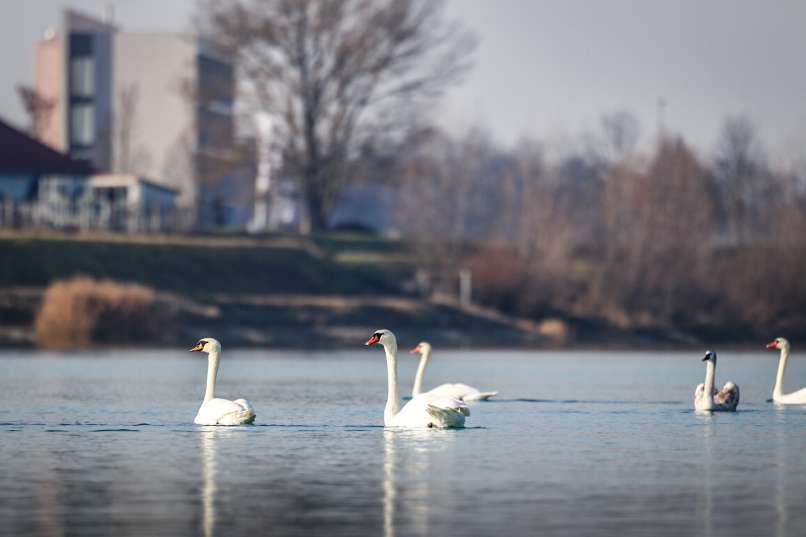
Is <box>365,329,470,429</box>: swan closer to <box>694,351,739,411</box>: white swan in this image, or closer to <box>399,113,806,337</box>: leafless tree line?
<box>694,351,739,411</box>: white swan

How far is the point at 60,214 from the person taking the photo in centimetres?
6719

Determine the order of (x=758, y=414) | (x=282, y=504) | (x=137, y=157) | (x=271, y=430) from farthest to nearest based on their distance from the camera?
(x=137, y=157) → (x=758, y=414) → (x=271, y=430) → (x=282, y=504)

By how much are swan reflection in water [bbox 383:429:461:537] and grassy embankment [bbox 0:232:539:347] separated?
31.5 m

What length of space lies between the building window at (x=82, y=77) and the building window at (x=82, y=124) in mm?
955

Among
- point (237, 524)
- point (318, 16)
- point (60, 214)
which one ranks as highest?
point (318, 16)

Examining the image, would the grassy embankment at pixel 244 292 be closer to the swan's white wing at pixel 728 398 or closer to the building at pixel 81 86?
the swan's white wing at pixel 728 398

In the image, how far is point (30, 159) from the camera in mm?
71812

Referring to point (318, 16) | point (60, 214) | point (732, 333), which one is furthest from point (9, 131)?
point (732, 333)

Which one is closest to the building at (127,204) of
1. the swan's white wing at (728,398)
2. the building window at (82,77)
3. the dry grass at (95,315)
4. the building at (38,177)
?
the building at (38,177)

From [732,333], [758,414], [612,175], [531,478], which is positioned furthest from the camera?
[612,175]

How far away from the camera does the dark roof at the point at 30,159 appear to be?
70625 mm

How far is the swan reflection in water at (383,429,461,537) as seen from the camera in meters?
13.6

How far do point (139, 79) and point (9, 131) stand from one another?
2957 centimetres

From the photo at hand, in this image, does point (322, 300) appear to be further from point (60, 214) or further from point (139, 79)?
point (139, 79)
